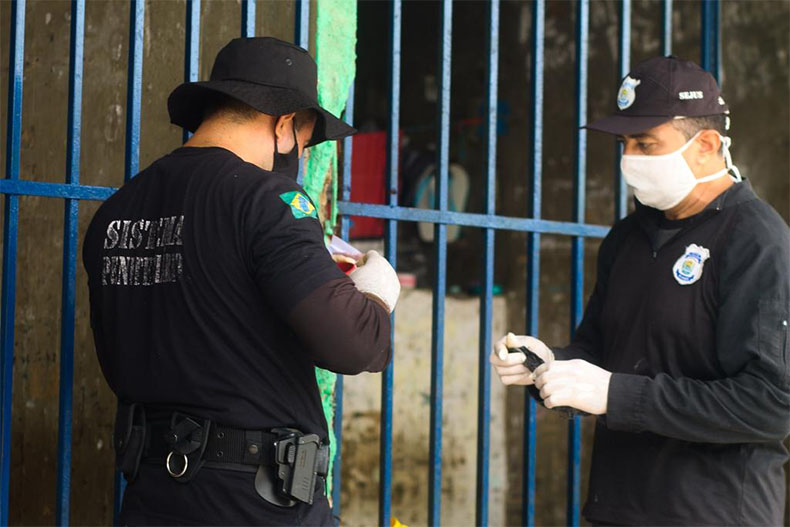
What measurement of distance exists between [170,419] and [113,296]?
0.88ft

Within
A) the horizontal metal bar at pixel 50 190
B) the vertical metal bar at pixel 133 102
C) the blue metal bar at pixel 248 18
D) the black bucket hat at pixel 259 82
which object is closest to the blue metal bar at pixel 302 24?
the blue metal bar at pixel 248 18

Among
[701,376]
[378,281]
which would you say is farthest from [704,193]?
[378,281]

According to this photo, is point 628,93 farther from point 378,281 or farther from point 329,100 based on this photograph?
point 378,281

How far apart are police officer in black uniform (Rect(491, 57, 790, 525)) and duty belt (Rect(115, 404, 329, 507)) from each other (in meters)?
0.68

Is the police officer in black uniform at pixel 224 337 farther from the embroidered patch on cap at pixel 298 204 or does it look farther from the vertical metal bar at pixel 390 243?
the vertical metal bar at pixel 390 243

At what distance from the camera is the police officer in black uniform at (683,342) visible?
2.16 m

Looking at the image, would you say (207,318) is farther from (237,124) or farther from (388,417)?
(388,417)

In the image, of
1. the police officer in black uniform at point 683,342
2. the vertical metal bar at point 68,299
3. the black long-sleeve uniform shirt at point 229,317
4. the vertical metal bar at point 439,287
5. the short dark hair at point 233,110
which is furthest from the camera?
the vertical metal bar at point 439,287

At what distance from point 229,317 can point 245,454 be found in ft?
0.84

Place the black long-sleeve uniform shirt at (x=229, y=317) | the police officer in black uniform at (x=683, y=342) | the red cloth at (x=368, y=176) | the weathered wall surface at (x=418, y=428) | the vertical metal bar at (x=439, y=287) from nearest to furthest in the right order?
the black long-sleeve uniform shirt at (x=229, y=317) < the police officer in black uniform at (x=683, y=342) < the vertical metal bar at (x=439, y=287) < the weathered wall surface at (x=418, y=428) < the red cloth at (x=368, y=176)

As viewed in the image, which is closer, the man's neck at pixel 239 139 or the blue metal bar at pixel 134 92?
the man's neck at pixel 239 139

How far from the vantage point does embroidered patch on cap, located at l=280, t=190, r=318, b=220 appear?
5.84ft

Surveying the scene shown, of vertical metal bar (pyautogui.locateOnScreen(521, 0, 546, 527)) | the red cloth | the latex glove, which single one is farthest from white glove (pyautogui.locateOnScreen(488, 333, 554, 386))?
the red cloth

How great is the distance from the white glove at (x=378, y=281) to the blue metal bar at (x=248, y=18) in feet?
2.74
